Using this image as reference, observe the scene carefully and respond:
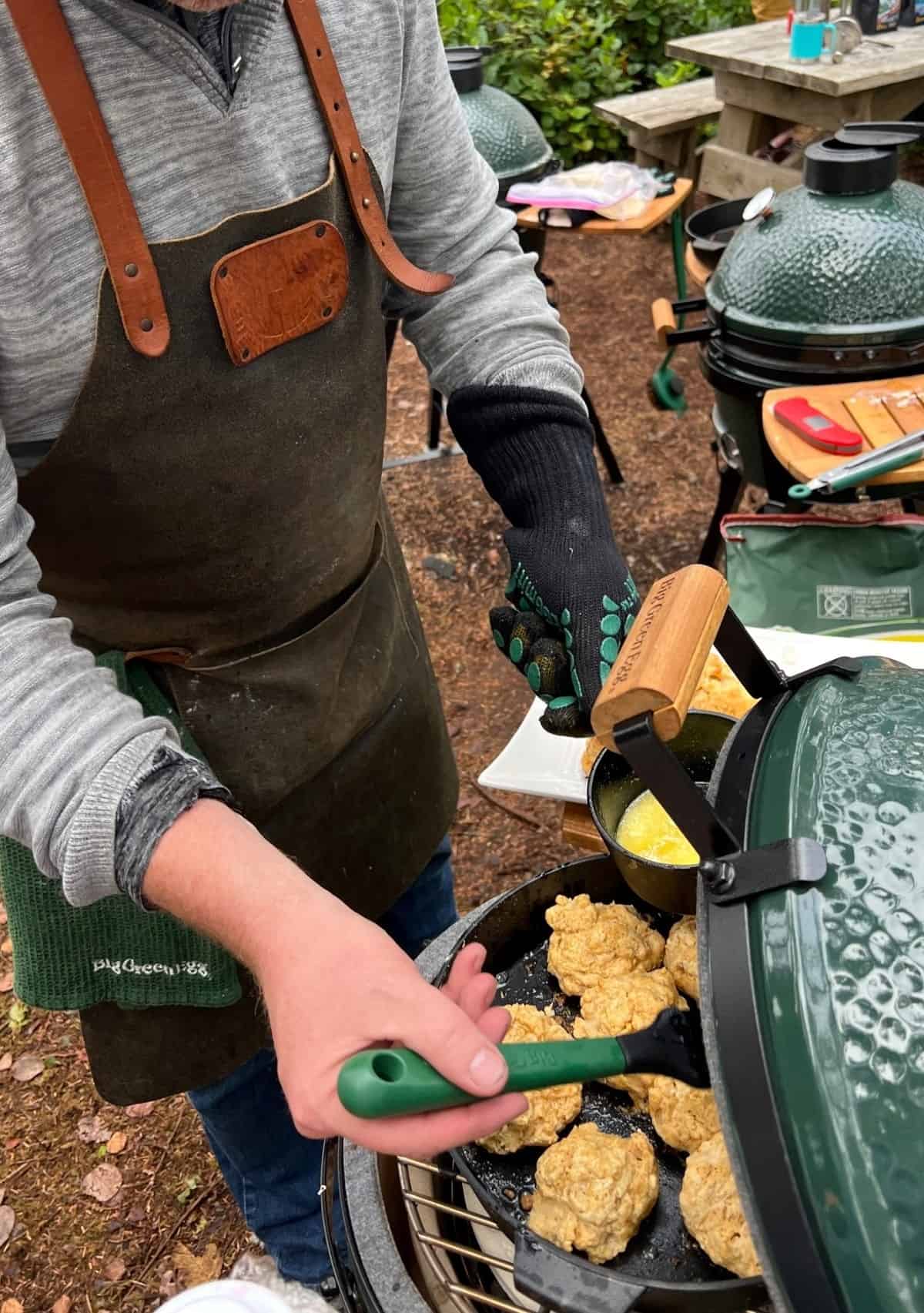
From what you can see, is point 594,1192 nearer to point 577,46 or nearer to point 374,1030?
point 374,1030

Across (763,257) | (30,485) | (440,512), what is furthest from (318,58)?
(440,512)

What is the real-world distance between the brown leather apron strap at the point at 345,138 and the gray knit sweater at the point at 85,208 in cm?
2

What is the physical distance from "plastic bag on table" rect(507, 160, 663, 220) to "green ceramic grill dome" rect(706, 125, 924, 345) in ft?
7.14

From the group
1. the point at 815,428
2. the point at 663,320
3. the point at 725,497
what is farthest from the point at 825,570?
the point at 663,320

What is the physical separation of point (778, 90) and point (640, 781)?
5.40 metres

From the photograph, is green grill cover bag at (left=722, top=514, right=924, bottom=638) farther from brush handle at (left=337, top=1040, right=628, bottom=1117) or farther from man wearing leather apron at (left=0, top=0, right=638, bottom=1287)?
brush handle at (left=337, top=1040, right=628, bottom=1117)

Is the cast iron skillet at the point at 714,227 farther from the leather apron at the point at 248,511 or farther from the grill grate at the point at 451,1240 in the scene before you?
the grill grate at the point at 451,1240

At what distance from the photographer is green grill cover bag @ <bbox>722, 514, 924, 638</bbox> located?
9.09 feet

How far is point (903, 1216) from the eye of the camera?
2.29 ft

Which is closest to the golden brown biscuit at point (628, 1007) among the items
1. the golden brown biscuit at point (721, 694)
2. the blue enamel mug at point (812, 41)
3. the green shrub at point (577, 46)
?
the golden brown biscuit at point (721, 694)

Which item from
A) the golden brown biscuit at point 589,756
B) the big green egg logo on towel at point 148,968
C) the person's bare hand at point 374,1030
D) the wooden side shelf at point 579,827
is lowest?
the wooden side shelf at point 579,827

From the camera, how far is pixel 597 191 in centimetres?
508

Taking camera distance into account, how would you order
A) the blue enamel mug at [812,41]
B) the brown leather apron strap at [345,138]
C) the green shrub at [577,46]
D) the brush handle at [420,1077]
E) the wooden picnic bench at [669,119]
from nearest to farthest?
the brush handle at [420,1077]
the brown leather apron strap at [345,138]
the blue enamel mug at [812,41]
the wooden picnic bench at [669,119]
the green shrub at [577,46]

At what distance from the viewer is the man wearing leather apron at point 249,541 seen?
1117mm
